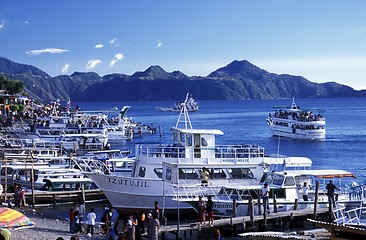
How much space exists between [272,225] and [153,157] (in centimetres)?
950

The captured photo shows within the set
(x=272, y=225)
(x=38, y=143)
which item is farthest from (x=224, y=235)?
(x=38, y=143)

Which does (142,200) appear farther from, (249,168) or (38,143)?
(38,143)

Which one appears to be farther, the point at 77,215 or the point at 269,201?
the point at 269,201

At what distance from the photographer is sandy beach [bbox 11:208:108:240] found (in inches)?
1157

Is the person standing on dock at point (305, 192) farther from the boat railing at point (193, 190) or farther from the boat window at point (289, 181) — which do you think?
the boat railing at point (193, 190)

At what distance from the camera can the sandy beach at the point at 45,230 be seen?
2938 cm

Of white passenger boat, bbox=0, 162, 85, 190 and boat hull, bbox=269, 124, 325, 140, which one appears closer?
white passenger boat, bbox=0, 162, 85, 190

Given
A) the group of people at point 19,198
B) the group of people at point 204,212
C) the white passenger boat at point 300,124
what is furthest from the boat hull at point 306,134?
the group of people at point 204,212

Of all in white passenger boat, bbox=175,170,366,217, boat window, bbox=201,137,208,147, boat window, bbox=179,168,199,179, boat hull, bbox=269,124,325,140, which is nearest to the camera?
white passenger boat, bbox=175,170,366,217

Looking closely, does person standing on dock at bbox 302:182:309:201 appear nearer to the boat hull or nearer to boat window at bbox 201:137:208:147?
boat window at bbox 201:137:208:147

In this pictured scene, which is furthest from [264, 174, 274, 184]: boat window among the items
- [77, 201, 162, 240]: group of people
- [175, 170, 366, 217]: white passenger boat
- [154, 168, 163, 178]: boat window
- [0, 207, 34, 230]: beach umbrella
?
[0, 207, 34, 230]: beach umbrella

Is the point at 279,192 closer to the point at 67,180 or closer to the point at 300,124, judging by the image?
the point at 67,180

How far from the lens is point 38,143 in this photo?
70.8 metres

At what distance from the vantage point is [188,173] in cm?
3781
